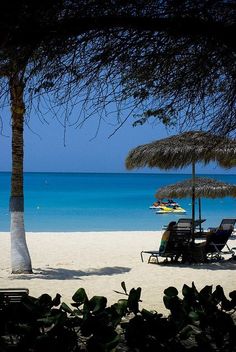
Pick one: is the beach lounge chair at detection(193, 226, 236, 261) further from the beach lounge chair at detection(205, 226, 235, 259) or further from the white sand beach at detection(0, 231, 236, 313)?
the white sand beach at detection(0, 231, 236, 313)

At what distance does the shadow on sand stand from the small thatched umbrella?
466 cm

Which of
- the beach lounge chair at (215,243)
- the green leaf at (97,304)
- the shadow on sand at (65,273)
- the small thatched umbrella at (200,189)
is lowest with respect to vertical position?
the shadow on sand at (65,273)

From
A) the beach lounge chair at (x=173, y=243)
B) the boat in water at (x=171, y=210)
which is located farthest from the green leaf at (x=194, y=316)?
the boat in water at (x=171, y=210)

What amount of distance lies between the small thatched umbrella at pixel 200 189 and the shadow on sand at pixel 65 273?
4.66 m

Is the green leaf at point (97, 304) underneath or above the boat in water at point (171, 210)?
above

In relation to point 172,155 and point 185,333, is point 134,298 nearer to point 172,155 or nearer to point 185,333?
point 185,333

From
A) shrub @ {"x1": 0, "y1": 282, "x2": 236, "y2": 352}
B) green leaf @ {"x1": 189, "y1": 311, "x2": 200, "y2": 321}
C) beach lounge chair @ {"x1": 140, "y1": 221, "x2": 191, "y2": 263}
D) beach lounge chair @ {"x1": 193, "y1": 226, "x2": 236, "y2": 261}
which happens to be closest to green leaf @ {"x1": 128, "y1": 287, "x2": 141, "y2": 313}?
shrub @ {"x1": 0, "y1": 282, "x2": 236, "y2": 352}

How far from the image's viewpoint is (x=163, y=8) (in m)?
2.21

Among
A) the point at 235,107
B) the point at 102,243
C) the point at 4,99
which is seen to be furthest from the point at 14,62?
the point at 102,243

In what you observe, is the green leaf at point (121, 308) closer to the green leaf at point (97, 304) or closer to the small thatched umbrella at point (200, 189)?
the green leaf at point (97, 304)

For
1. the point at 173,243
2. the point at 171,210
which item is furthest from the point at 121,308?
the point at 171,210

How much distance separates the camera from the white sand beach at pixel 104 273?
6715 millimetres

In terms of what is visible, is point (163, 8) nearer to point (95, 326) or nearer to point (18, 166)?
point (95, 326)

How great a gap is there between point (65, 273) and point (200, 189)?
650cm
